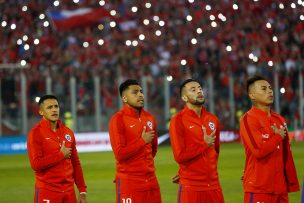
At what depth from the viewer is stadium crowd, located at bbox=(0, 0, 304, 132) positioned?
2580 cm

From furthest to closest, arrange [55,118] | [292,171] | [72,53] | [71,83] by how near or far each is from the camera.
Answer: [72,53], [71,83], [55,118], [292,171]

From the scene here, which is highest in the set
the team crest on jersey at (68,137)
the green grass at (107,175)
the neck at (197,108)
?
the neck at (197,108)

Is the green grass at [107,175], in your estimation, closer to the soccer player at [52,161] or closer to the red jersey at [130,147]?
the red jersey at [130,147]

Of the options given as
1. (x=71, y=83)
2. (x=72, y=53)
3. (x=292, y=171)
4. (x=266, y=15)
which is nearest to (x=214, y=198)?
(x=292, y=171)

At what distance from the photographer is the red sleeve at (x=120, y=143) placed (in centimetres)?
857

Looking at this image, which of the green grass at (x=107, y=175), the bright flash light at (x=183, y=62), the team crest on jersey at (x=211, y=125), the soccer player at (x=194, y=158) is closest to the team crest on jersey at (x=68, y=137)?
the soccer player at (x=194, y=158)

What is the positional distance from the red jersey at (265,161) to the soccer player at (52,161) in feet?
6.09

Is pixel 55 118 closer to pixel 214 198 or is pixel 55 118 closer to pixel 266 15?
pixel 214 198

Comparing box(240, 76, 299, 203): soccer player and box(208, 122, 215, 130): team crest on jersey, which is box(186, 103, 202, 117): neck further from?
box(240, 76, 299, 203): soccer player

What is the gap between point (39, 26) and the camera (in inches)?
1183

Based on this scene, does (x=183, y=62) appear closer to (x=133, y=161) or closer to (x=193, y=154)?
(x=133, y=161)

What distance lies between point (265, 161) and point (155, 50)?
68.2 ft

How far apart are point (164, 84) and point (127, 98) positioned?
1697 centimetres

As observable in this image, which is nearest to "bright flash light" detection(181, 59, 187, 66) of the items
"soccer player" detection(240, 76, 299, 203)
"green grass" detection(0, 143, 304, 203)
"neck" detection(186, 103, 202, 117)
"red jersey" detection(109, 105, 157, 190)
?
"green grass" detection(0, 143, 304, 203)
